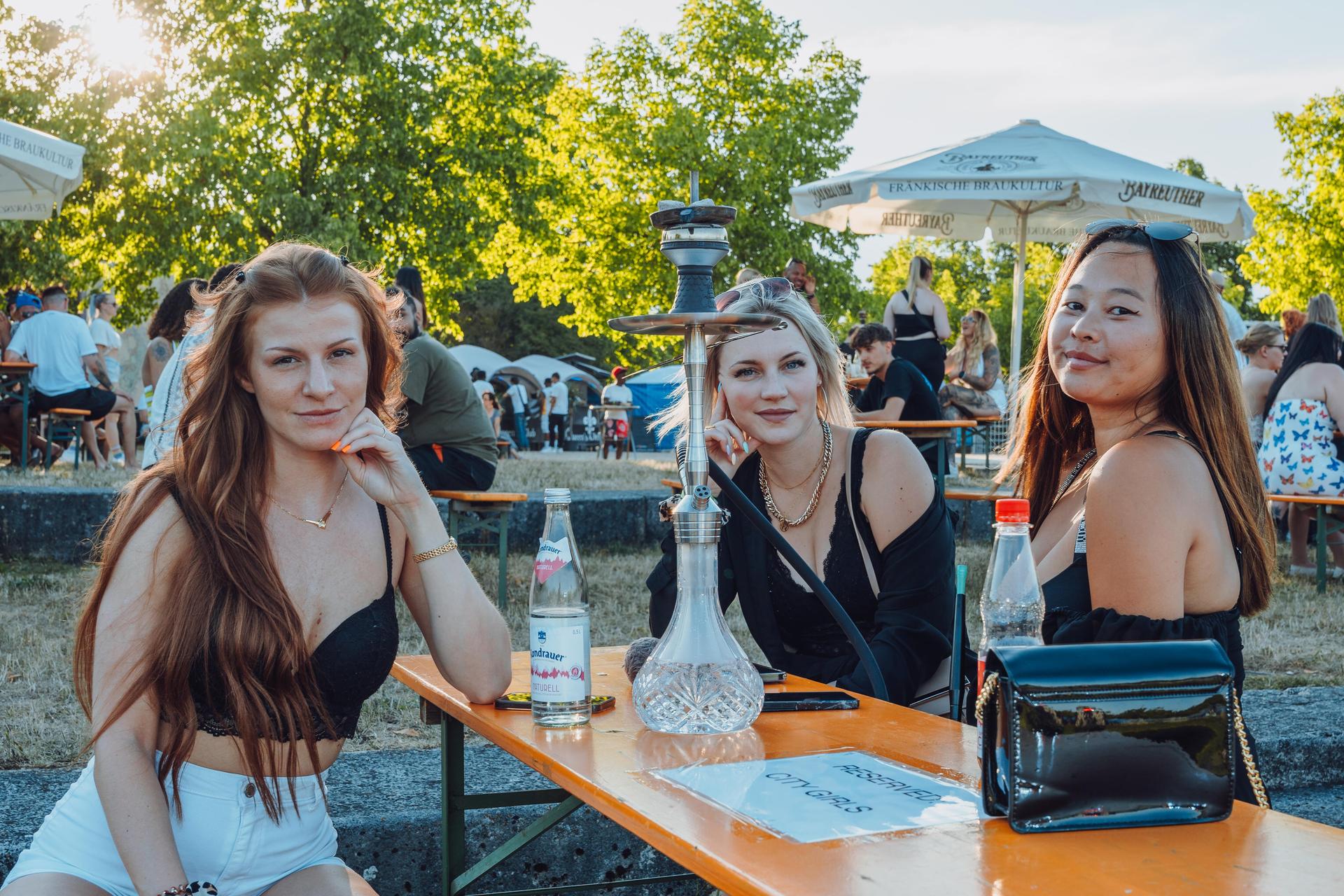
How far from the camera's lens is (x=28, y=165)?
908 centimetres

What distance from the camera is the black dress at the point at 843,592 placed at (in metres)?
2.86

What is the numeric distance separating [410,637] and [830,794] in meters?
4.47

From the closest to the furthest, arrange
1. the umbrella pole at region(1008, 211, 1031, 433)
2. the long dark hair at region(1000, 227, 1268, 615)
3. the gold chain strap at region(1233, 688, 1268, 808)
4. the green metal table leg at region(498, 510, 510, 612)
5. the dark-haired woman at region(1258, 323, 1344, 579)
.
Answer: the gold chain strap at region(1233, 688, 1268, 808), the long dark hair at region(1000, 227, 1268, 615), the green metal table leg at region(498, 510, 510, 612), the dark-haired woman at region(1258, 323, 1344, 579), the umbrella pole at region(1008, 211, 1031, 433)

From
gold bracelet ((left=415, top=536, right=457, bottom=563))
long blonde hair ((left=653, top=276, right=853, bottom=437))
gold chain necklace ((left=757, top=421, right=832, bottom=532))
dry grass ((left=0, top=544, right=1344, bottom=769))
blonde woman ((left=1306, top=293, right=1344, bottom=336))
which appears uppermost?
blonde woman ((left=1306, top=293, right=1344, bottom=336))

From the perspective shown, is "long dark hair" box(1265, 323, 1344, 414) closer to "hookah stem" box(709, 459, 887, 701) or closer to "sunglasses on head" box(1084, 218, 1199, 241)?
"sunglasses on head" box(1084, 218, 1199, 241)

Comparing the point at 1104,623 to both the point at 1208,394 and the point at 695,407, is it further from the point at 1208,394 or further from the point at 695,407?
the point at 695,407

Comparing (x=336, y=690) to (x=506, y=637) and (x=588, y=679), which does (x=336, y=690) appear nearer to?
(x=506, y=637)

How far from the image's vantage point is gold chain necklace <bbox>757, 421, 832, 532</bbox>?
3062 mm

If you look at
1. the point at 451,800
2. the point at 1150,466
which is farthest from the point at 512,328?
the point at 1150,466

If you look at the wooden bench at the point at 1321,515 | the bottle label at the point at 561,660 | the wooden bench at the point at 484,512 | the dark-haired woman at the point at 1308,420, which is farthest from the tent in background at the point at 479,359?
the bottle label at the point at 561,660

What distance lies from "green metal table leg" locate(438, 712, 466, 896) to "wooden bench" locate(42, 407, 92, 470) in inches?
401

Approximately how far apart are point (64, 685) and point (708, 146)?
2624cm

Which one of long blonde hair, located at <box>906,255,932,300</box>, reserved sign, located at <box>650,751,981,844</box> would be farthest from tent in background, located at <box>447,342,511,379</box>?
reserved sign, located at <box>650,751,981,844</box>

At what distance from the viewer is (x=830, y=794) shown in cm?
155
